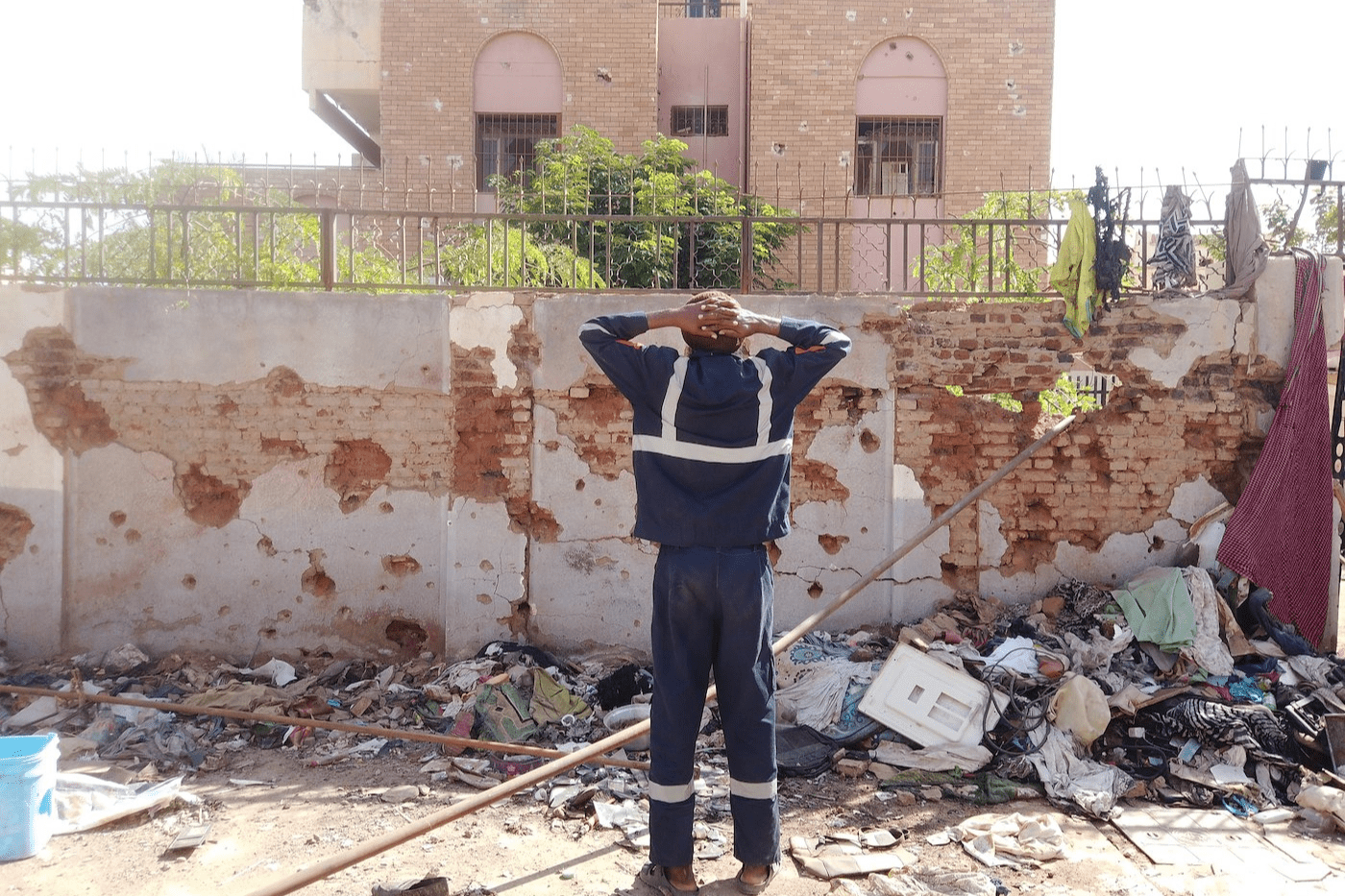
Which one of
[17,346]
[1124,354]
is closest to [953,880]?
[1124,354]

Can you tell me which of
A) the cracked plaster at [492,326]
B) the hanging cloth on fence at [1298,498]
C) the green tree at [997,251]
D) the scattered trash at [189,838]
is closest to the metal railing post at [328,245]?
the cracked plaster at [492,326]

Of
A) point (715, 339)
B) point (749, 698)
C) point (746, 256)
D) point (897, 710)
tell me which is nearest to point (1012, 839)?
point (897, 710)

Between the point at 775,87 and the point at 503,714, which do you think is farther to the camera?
the point at 775,87

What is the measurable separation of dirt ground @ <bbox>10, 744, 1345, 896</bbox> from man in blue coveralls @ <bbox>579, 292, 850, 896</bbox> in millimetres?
418

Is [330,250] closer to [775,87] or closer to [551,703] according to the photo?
[551,703]

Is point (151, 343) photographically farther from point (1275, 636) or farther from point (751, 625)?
point (1275, 636)

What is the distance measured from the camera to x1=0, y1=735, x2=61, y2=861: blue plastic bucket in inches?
147

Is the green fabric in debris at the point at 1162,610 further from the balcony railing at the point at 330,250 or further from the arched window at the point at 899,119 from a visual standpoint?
the arched window at the point at 899,119

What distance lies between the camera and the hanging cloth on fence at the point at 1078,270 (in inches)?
229

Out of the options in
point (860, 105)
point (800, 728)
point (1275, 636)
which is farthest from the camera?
point (860, 105)

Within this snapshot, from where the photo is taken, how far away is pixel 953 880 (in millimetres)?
3598

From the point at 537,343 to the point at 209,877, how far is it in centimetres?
330

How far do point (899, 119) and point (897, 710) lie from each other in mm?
12119

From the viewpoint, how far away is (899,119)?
15.0 meters
